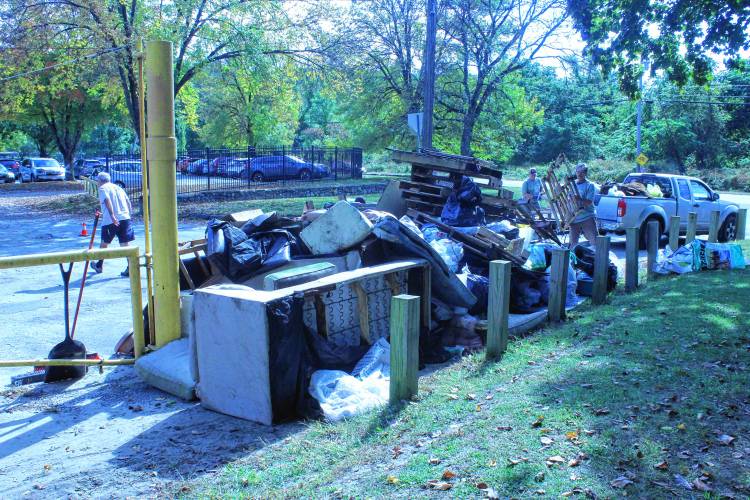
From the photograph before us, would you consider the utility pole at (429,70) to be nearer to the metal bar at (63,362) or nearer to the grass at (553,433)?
the grass at (553,433)

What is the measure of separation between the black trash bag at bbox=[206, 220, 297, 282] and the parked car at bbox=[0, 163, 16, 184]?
40.5 m

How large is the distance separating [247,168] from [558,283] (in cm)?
2273

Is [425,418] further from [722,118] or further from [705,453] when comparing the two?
[722,118]

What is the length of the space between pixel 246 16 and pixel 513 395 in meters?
19.2

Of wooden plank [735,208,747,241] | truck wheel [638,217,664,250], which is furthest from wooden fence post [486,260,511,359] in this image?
wooden plank [735,208,747,241]

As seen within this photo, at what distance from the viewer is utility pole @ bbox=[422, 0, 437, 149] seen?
15984mm

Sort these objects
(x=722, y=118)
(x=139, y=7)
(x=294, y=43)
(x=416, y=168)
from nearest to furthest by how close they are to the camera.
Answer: (x=416, y=168) → (x=139, y=7) → (x=294, y=43) → (x=722, y=118)

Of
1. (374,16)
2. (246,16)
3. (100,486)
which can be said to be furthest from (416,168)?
(374,16)

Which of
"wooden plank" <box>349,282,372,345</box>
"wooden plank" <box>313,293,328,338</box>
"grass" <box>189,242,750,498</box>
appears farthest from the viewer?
"wooden plank" <box>349,282,372,345</box>

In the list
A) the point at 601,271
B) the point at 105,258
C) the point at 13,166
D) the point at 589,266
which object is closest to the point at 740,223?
the point at 589,266

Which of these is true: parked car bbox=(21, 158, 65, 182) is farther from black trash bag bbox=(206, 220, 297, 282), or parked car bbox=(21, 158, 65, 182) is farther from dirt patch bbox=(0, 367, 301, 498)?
dirt patch bbox=(0, 367, 301, 498)

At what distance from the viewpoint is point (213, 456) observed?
466 centimetres

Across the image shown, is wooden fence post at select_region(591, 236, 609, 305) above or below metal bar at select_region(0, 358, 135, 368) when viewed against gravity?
above

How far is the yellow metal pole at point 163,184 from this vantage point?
6.29 metres
